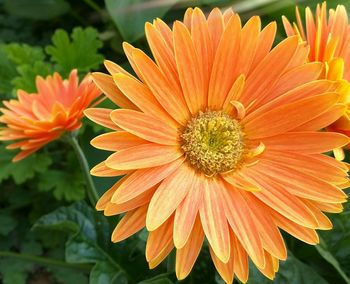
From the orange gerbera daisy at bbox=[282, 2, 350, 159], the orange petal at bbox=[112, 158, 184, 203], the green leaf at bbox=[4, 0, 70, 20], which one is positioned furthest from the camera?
the green leaf at bbox=[4, 0, 70, 20]

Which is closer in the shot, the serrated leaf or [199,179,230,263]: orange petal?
[199,179,230,263]: orange petal

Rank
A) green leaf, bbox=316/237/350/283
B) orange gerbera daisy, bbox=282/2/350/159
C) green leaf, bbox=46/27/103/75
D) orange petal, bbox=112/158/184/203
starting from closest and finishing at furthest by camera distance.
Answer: orange petal, bbox=112/158/184/203
orange gerbera daisy, bbox=282/2/350/159
green leaf, bbox=316/237/350/283
green leaf, bbox=46/27/103/75

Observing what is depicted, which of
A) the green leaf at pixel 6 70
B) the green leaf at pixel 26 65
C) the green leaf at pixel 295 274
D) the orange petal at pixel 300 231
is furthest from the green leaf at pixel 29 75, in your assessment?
the orange petal at pixel 300 231

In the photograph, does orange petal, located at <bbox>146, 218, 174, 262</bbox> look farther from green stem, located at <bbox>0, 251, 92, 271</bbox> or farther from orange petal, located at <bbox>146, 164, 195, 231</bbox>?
green stem, located at <bbox>0, 251, 92, 271</bbox>

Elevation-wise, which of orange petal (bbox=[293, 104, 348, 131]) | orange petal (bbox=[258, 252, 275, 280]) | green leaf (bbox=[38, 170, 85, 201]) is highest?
orange petal (bbox=[293, 104, 348, 131])

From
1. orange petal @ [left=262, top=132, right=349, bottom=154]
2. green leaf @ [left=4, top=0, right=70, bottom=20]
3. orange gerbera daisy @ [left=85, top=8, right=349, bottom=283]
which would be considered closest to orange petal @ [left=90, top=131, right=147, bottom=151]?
orange gerbera daisy @ [left=85, top=8, right=349, bottom=283]

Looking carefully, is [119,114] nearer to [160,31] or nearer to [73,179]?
[160,31]

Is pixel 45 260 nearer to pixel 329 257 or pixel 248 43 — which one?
pixel 329 257

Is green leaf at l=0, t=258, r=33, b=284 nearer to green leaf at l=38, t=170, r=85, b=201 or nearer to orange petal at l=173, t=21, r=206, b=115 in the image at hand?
green leaf at l=38, t=170, r=85, b=201

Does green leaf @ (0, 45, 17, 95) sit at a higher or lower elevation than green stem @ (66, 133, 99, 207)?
higher
